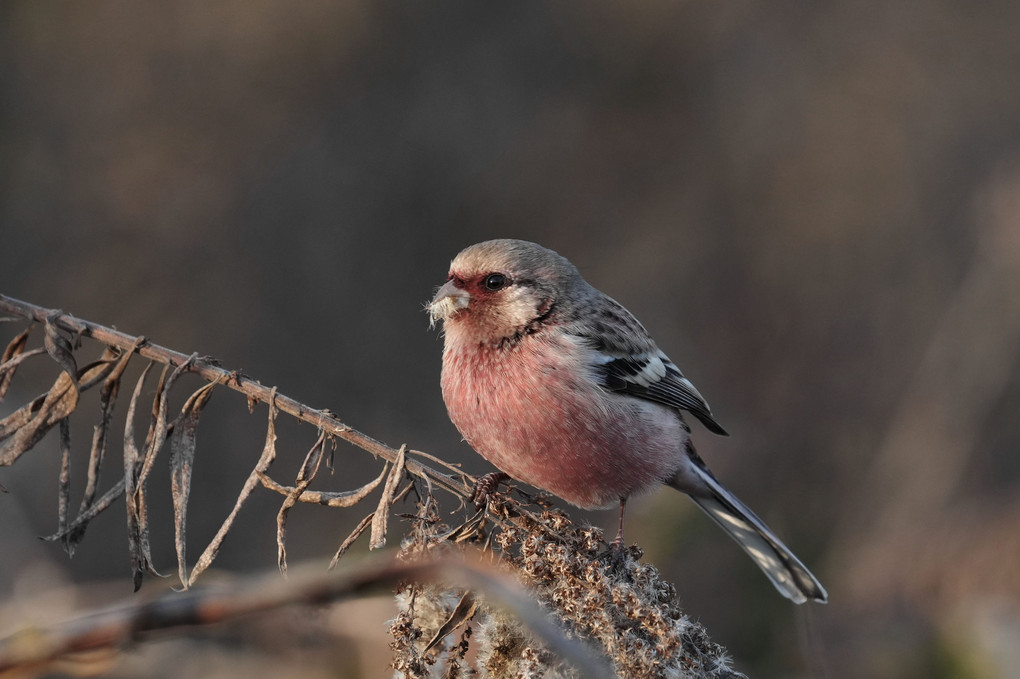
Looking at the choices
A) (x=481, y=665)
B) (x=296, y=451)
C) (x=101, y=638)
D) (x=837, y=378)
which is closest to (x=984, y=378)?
(x=837, y=378)

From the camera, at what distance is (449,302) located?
15.0 ft

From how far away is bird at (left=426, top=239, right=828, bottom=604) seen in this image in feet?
13.8

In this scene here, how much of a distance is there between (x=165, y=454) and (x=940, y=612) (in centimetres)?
661

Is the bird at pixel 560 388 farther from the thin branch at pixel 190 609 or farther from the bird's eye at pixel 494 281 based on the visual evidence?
the thin branch at pixel 190 609

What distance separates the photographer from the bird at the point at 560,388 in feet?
13.8

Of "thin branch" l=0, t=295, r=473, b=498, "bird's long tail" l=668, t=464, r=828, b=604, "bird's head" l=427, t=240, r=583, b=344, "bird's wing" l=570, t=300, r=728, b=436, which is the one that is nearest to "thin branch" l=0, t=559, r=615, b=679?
"thin branch" l=0, t=295, r=473, b=498

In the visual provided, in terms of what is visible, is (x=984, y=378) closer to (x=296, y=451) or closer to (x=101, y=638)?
(x=296, y=451)

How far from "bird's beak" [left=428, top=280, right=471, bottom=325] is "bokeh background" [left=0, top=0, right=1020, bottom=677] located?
336 centimetres

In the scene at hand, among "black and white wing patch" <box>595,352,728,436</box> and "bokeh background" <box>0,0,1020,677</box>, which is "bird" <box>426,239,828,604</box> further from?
"bokeh background" <box>0,0,1020,677</box>

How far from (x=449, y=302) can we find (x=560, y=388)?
71cm

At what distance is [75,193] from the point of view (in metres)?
9.98

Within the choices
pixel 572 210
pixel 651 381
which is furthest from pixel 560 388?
pixel 572 210

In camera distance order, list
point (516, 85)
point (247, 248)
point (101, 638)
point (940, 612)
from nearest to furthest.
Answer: point (101, 638), point (940, 612), point (247, 248), point (516, 85)

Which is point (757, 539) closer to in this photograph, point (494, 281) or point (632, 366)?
point (632, 366)
